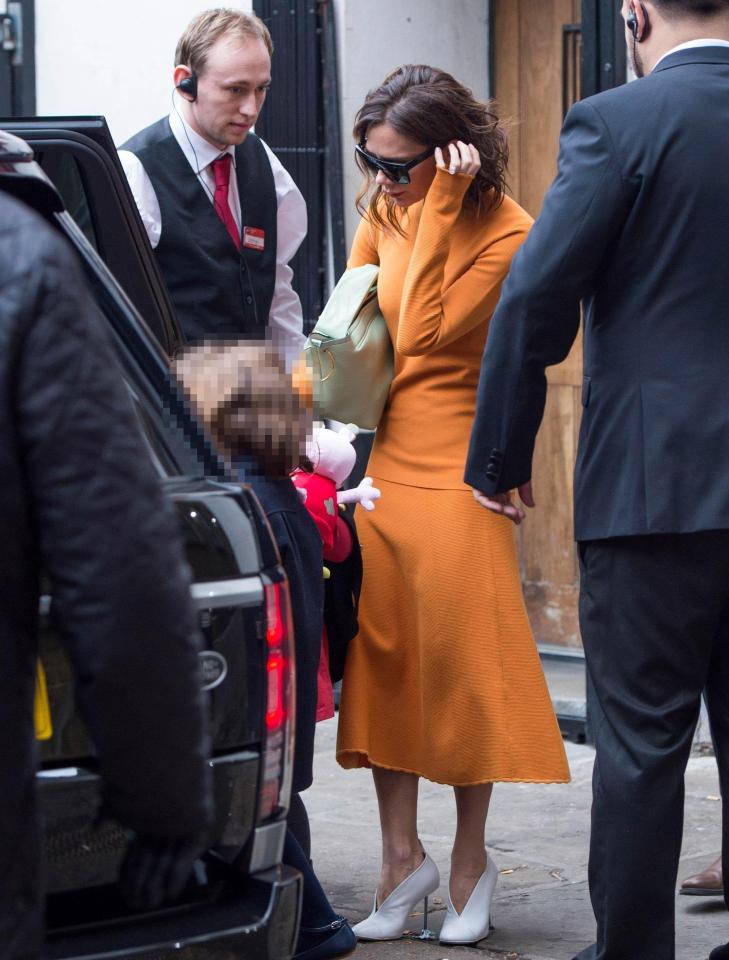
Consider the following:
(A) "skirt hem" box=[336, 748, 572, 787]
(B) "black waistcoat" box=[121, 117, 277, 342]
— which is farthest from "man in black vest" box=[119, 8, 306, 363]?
(A) "skirt hem" box=[336, 748, 572, 787]

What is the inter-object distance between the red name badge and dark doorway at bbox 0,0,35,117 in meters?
2.81

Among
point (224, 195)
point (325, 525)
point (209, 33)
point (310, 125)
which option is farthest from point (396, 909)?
point (310, 125)

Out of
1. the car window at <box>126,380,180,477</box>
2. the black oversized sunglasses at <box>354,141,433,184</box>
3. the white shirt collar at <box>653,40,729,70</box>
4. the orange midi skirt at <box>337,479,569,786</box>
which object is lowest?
the orange midi skirt at <box>337,479,569,786</box>

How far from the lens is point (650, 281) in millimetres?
3201

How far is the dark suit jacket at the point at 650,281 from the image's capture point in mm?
3162

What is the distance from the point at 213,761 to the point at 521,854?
2527mm

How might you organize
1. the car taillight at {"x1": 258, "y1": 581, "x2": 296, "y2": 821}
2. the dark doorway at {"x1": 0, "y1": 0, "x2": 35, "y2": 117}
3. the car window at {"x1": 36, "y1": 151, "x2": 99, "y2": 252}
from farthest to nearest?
1. the dark doorway at {"x1": 0, "y1": 0, "x2": 35, "y2": 117}
2. the car window at {"x1": 36, "y1": 151, "x2": 99, "y2": 252}
3. the car taillight at {"x1": 258, "y1": 581, "x2": 296, "y2": 821}

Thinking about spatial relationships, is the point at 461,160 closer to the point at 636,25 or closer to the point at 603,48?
the point at 636,25

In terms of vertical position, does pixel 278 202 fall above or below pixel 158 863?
above

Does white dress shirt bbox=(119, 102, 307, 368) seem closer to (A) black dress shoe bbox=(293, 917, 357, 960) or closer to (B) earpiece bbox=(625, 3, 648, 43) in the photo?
(B) earpiece bbox=(625, 3, 648, 43)

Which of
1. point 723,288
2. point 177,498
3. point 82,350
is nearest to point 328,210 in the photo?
point 723,288

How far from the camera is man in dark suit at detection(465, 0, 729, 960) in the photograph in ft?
10.4

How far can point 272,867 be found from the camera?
245cm

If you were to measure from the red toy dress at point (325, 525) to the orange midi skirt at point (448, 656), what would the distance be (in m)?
0.18
